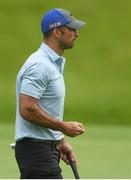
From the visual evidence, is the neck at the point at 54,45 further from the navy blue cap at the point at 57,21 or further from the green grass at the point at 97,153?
the green grass at the point at 97,153

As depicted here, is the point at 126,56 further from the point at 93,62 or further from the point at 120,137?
the point at 120,137

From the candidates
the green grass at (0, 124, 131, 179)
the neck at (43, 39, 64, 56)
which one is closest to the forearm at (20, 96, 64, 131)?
the neck at (43, 39, 64, 56)

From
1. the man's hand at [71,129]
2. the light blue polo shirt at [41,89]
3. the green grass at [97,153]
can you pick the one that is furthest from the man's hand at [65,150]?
the green grass at [97,153]

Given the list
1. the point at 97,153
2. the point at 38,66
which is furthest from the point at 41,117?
the point at 97,153

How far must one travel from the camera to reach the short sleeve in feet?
18.4

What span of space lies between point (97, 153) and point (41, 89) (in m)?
5.43

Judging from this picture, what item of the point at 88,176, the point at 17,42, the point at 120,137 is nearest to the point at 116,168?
the point at 88,176

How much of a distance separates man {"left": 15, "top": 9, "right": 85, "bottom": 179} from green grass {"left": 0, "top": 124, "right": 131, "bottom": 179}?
2.98 m

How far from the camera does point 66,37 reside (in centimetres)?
598

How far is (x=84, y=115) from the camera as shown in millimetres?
15289

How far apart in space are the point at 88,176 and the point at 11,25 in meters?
7.68

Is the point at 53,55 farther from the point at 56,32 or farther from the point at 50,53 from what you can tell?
the point at 56,32

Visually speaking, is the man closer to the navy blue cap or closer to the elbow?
the elbow

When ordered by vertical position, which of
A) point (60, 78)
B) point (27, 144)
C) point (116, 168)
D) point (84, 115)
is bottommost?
point (84, 115)
